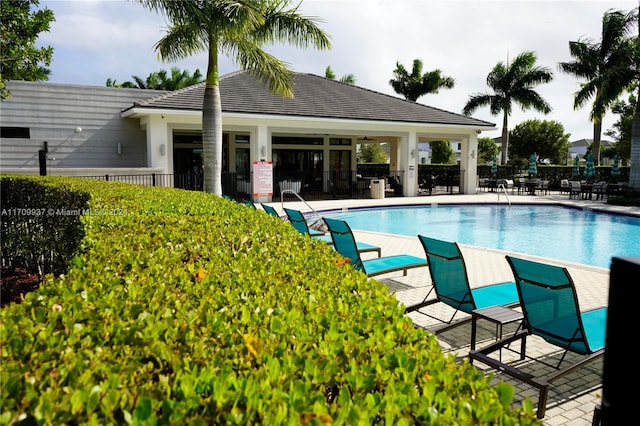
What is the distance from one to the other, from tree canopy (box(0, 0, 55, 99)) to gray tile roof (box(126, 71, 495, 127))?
21.8 ft

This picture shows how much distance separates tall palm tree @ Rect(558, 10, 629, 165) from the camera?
898 inches

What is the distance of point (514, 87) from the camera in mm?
37000

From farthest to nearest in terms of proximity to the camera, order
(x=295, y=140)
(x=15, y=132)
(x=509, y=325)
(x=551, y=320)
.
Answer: (x=295, y=140), (x=15, y=132), (x=509, y=325), (x=551, y=320)

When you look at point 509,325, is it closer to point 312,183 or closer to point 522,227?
point 522,227

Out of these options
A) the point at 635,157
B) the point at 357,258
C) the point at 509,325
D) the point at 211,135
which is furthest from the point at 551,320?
the point at 635,157

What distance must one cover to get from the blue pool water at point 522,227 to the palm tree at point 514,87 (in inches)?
687

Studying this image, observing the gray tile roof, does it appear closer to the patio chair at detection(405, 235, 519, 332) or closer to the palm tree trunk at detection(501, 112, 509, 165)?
the palm tree trunk at detection(501, 112, 509, 165)

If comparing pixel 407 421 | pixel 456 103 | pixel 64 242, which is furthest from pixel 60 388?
pixel 456 103

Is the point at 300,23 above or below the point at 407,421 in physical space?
above

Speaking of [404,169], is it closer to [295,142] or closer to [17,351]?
[295,142]

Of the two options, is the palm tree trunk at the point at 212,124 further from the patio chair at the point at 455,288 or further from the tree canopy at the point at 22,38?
the patio chair at the point at 455,288

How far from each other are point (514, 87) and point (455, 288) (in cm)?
3605

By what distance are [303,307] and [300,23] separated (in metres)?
12.9

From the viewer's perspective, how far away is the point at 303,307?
2.37 m
